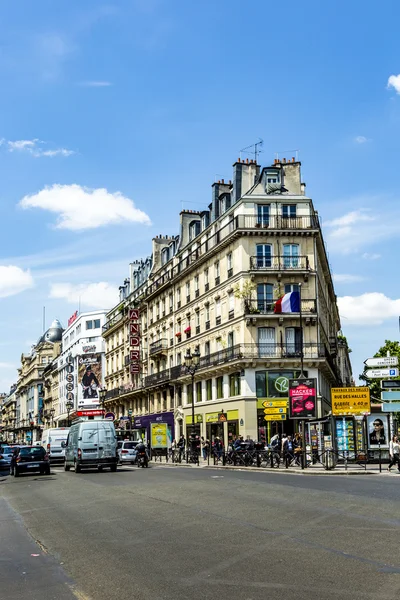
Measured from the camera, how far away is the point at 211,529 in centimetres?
1162

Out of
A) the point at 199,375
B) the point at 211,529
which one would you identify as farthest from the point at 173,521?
the point at 199,375

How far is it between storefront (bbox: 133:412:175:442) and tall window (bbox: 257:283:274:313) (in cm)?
1563

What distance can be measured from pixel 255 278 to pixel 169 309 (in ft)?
55.4

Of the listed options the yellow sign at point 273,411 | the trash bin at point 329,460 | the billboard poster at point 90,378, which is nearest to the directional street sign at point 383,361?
the trash bin at point 329,460

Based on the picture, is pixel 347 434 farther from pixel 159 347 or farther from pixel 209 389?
pixel 159 347

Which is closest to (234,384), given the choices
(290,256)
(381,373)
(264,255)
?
(264,255)

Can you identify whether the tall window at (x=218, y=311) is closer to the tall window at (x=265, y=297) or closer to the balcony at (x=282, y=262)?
the tall window at (x=265, y=297)

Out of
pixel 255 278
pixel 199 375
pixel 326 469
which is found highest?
pixel 255 278

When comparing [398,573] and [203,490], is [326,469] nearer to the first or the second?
[203,490]

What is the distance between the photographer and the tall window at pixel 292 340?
158 ft

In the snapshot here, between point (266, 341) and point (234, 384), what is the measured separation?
4.05 meters

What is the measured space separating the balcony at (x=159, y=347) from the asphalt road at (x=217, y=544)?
45015mm

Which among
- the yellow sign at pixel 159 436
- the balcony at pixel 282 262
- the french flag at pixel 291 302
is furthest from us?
the yellow sign at pixel 159 436

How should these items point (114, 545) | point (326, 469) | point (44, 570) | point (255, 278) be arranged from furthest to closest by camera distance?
point (255, 278) → point (326, 469) → point (114, 545) → point (44, 570)
